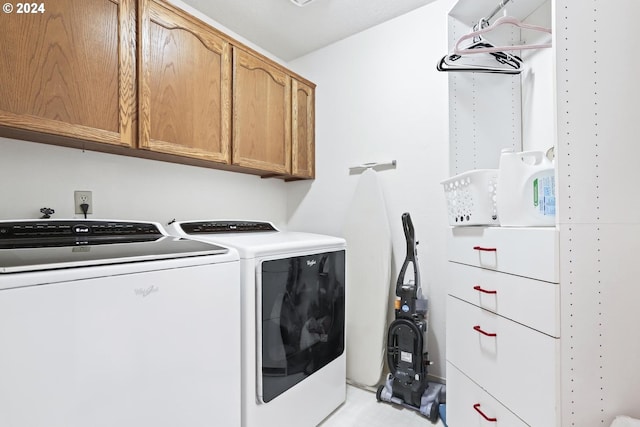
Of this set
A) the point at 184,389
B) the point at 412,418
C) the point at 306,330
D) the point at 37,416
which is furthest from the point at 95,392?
the point at 412,418

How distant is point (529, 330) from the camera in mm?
966

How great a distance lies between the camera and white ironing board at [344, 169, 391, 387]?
2131mm

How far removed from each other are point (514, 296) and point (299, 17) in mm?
2306

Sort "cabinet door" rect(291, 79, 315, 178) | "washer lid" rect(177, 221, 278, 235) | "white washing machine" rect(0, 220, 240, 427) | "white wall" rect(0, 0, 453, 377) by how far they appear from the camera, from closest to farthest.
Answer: "white washing machine" rect(0, 220, 240, 427), "white wall" rect(0, 0, 453, 377), "washer lid" rect(177, 221, 278, 235), "cabinet door" rect(291, 79, 315, 178)

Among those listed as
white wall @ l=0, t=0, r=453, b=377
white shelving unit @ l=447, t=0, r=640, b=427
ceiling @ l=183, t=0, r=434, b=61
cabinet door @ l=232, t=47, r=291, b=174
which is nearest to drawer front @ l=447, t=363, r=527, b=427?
white shelving unit @ l=447, t=0, r=640, b=427

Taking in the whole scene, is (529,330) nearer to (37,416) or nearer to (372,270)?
(372,270)

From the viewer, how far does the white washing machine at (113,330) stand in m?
0.77

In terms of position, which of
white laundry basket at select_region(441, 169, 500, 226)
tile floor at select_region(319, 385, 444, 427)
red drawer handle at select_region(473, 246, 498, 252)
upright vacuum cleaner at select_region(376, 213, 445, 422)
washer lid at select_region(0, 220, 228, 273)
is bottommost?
tile floor at select_region(319, 385, 444, 427)

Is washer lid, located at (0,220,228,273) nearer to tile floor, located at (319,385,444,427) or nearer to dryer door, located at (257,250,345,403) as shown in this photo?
dryer door, located at (257,250,345,403)

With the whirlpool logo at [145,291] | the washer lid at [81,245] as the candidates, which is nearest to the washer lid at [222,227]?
the washer lid at [81,245]

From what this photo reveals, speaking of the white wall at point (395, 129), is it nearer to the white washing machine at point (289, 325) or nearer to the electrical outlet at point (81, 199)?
the white washing machine at point (289, 325)

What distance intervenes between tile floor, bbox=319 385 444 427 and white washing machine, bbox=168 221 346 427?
70mm

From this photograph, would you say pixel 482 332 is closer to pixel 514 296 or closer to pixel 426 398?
pixel 514 296

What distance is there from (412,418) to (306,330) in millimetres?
865
